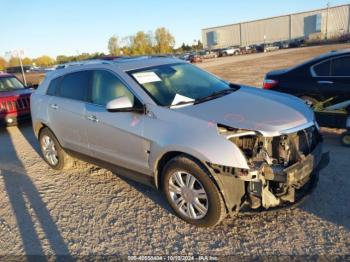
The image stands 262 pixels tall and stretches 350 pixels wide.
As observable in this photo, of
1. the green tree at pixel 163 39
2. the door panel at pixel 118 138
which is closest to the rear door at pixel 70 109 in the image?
the door panel at pixel 118 138

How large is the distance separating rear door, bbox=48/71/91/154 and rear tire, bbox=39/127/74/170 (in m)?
0.21

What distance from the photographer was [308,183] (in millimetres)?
3744

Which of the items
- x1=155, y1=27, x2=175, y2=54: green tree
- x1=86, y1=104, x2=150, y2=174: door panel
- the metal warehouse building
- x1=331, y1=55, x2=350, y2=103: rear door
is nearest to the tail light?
x1=331, y1=55, x2=350, y2=103: rear door

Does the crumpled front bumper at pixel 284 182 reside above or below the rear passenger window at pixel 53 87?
below

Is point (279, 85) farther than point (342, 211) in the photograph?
Yes

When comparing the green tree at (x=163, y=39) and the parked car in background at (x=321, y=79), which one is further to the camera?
the green tree at (x=163, y=39)

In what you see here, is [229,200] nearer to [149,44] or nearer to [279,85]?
[279,85]

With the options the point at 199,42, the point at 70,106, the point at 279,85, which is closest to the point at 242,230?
the point at 70,106

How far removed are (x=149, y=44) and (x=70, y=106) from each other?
97.5 metres

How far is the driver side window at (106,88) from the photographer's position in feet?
13.3

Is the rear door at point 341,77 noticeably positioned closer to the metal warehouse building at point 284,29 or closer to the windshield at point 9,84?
the windshield at point 9,84

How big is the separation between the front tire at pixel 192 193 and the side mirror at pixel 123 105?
759 mm

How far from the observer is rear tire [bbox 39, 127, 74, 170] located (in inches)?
214

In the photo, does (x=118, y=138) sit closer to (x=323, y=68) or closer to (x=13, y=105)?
(x=323, y=68)
